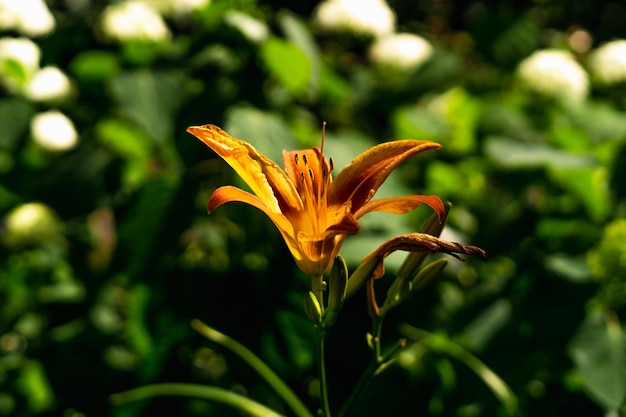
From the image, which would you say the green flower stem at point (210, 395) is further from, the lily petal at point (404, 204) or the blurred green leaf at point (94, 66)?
the blurred green leaf at point (94, 66)

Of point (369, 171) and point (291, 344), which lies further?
point (291, 344)

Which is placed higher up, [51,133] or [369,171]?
[369,171]

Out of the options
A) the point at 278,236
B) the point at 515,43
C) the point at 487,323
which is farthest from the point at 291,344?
the point at 515,43

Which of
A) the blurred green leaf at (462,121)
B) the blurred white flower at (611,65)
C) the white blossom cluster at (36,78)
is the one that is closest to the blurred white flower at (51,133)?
the white blossom cluster at (36,78)

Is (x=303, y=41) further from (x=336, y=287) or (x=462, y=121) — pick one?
(x=336, y=287)

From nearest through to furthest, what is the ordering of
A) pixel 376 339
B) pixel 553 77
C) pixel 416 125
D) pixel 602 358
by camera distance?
1. pixel 376 339
2. pixel 602 358
3. pixel 416 125
4. pixel 553 77

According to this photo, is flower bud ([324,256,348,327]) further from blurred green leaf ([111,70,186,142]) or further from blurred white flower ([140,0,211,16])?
blurred white flower ([140,0,211,16])

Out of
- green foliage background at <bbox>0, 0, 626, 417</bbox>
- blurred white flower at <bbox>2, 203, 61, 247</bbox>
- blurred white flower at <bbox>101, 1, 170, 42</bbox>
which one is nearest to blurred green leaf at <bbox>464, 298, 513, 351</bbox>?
green foliage background at <bbox>0, 0, 626, 417</bbox>
